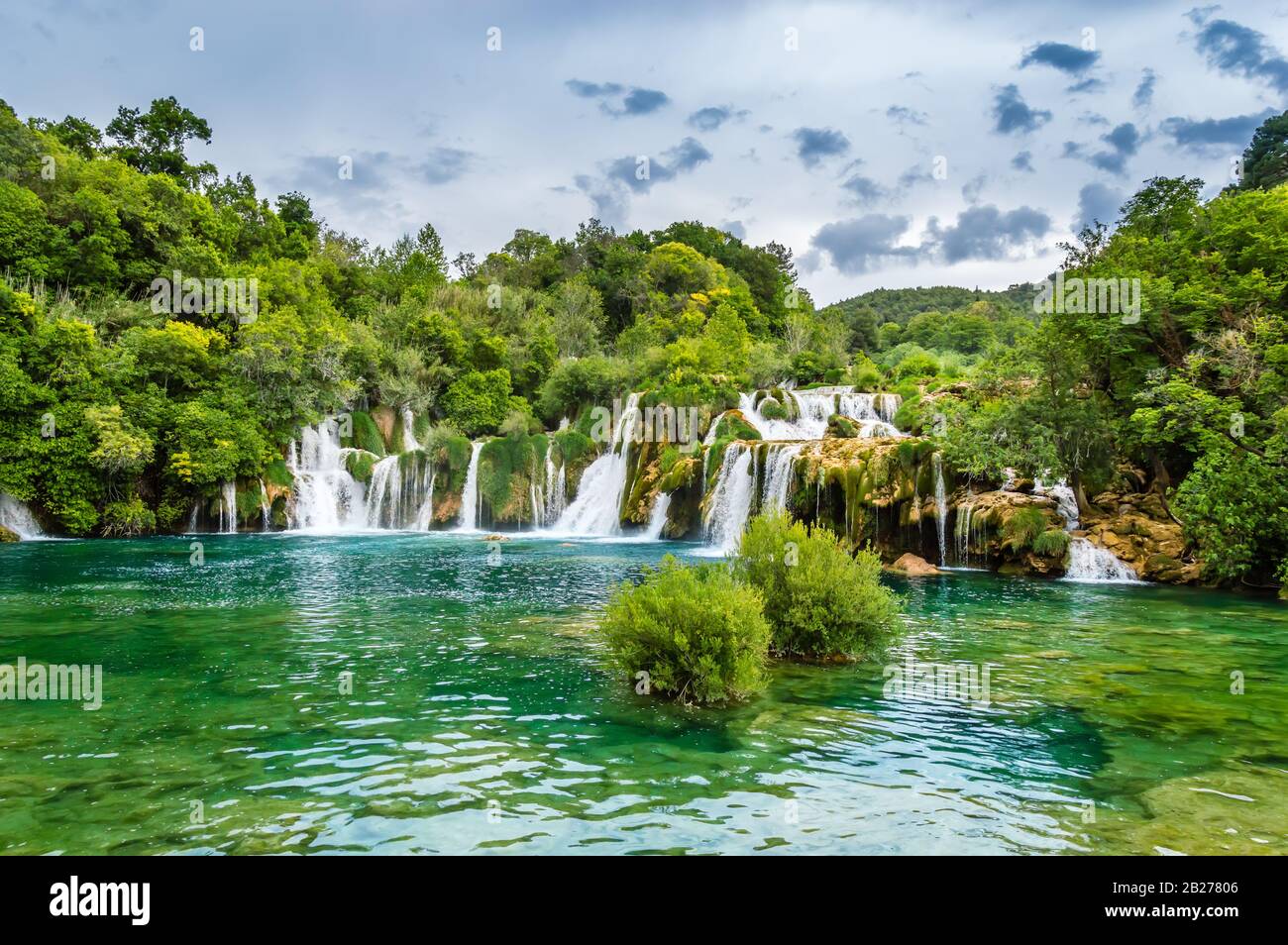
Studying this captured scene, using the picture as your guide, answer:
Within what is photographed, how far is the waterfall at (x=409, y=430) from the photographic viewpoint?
1729 inches

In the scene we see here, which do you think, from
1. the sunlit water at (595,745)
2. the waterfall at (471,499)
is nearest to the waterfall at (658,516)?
the waterfall at (471,499)

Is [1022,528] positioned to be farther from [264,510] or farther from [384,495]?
[264,510]

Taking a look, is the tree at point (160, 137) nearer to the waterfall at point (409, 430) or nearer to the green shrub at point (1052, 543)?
the waterfall at point (409, 430)

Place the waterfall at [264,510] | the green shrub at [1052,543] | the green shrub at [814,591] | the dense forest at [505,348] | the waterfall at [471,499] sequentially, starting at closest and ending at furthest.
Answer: the green shrub at [814,591]
the dense forest at [505,348]
the green shrub at [1052,543]
the waterfall at [264,510]
the waterfall at [471,499]

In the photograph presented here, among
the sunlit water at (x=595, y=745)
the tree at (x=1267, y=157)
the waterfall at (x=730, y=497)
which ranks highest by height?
the tree at (x=1267, y=157)

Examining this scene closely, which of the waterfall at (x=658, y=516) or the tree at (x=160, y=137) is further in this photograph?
the tree at (x=160, y=137)

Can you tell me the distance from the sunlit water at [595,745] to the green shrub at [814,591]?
45 centimetres

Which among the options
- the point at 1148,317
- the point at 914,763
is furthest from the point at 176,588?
the point at 1148,317

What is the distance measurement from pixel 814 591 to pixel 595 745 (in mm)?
4424

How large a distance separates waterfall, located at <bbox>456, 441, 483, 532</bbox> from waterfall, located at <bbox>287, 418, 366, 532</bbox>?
491 centimetres

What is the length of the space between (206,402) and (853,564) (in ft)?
111

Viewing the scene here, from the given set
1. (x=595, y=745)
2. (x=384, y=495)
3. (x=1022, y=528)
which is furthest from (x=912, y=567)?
(x=384, y=495)

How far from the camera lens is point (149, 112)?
5038cm

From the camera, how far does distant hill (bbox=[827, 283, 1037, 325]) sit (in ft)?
334
